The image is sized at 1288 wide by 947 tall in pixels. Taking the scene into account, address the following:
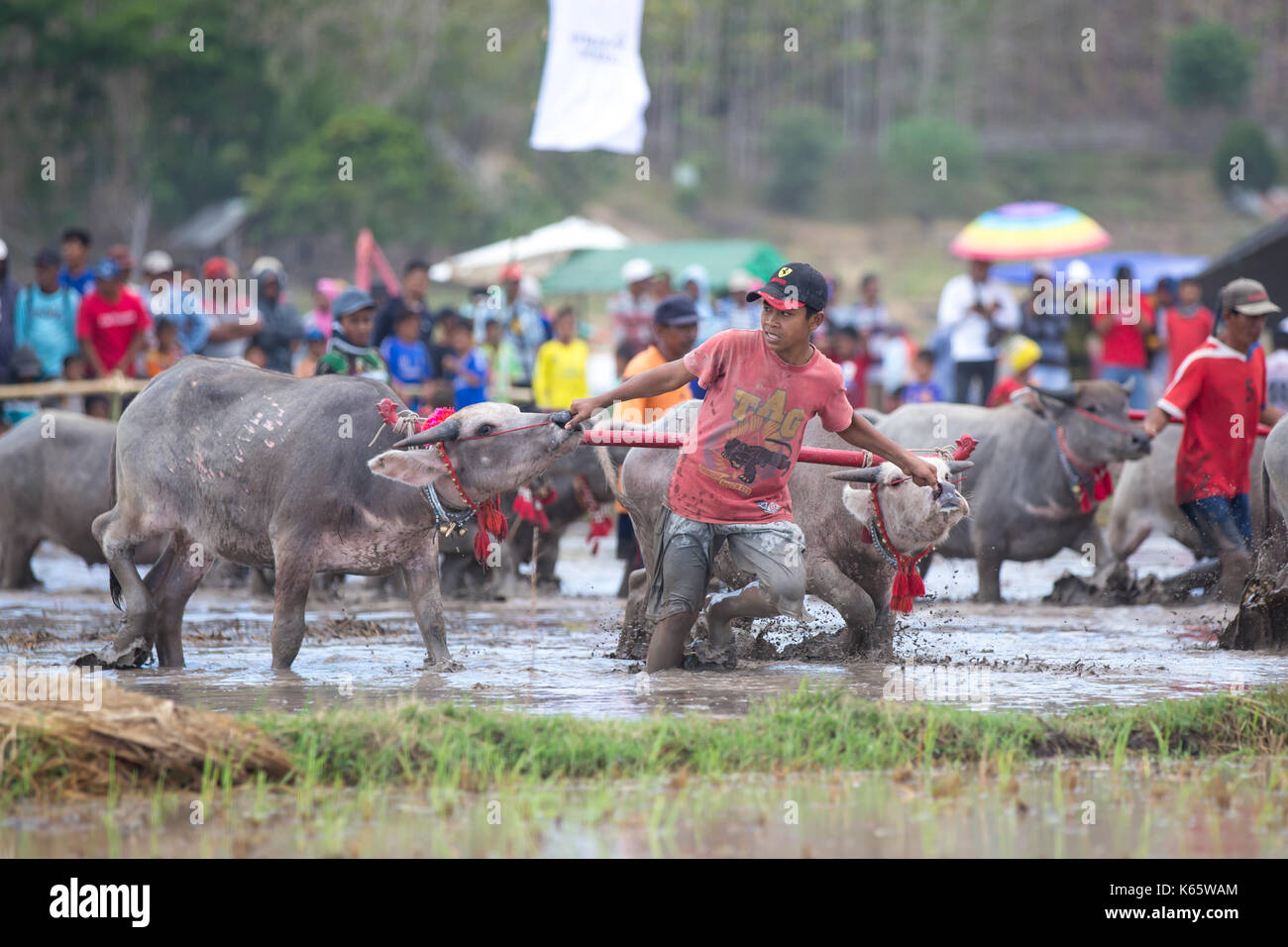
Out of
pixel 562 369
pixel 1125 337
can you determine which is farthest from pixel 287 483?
pixel 1125 337

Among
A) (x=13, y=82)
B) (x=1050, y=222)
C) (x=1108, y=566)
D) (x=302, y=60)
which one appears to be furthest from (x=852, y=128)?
(x=1108, y=566)

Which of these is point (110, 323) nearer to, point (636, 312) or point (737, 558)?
point (636, 312)

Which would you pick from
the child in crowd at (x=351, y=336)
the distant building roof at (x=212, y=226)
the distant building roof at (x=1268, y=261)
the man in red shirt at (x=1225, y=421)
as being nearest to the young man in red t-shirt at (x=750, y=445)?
the child in crowd at (x=351, y=336)

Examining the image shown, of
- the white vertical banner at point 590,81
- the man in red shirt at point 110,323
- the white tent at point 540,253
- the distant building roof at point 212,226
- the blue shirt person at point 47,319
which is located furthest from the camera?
the distant building roof at point 212,226

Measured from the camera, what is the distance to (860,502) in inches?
290

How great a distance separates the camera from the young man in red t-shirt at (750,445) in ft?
21.5

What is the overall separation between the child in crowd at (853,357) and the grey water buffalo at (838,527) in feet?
24.7

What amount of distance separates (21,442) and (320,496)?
470cm

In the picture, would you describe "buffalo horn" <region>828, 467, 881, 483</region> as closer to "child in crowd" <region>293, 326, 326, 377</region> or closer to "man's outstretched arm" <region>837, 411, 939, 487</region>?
"man's outstretched arm" <region>837, 411, 939, 487</region>

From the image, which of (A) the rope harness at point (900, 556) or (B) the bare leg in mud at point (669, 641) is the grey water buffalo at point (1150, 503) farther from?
(B) the bare leg in mud at point (669, 641)

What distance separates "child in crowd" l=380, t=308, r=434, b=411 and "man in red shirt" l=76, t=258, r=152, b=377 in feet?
7.85

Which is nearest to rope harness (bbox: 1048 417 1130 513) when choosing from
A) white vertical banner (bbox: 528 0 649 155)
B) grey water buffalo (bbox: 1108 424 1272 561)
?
grey water buffalo (bbox: 1108 424 1272 561)

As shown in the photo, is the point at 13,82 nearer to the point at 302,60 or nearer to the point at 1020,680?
the point at 302,60

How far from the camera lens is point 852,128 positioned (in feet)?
184
